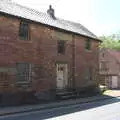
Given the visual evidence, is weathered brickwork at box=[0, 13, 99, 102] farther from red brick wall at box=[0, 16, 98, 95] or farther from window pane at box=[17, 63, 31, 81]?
window pane at box=[17, 63, 31, 81]

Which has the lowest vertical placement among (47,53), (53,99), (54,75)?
(53,99)

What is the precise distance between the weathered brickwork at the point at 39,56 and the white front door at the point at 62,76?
447 millimetres

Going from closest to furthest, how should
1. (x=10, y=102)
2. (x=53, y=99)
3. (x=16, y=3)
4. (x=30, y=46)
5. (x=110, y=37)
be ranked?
(x=10, y=102) < (x=30, y=46) < (x=53, y=99) < (x=16, y=3) < (x=110, y=37)

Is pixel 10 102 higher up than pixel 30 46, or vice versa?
pixel 30 46

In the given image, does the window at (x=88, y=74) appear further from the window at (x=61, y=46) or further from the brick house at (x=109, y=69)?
the brick house at (x=109, y=69)

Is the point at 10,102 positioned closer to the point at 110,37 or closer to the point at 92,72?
the point at 92,72

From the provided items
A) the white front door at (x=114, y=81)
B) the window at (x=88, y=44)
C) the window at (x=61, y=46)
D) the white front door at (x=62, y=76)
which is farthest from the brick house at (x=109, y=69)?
the window at (x=61, y=46)

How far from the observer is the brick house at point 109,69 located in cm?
4919

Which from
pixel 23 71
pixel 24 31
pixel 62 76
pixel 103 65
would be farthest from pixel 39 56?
pixel 103 65

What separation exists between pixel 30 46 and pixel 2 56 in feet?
10.5

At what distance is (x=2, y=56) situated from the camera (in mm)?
22047

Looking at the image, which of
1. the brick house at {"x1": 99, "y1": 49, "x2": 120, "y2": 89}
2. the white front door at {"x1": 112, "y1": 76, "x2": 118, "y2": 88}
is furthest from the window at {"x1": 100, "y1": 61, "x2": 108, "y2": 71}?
the white front door at {"x1": 112, "y1": 76, "x2": 118, "y2": 88}

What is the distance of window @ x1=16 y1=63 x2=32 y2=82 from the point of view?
23.5 metres

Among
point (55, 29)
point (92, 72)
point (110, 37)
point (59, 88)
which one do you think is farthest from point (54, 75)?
point (110, 37)
